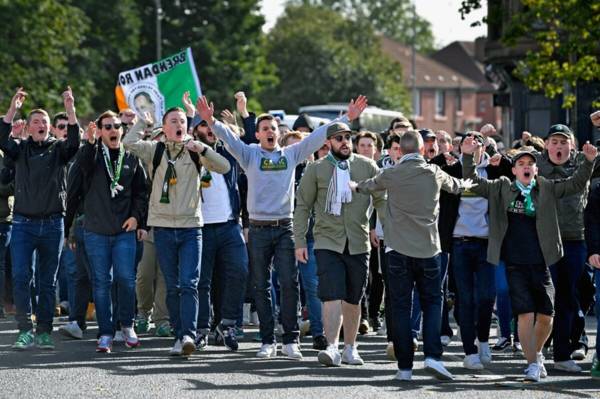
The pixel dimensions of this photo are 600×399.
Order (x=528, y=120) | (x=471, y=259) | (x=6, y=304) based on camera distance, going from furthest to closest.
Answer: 1. (x=528, y=120)
2. (x=6, y=304)
3. (x=471, y=259)

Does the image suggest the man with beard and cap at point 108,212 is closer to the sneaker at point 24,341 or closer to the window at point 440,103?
the sneaker at point 24,341

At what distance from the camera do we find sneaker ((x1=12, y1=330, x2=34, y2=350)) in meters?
13.5

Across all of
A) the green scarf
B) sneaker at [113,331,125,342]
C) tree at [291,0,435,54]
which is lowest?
sneaker at [113,331,125,342]

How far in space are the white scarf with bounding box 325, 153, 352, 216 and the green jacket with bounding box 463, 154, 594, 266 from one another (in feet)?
3.30

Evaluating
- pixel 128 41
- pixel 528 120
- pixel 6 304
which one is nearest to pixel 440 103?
pixel 128 41

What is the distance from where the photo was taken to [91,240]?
13.4 m

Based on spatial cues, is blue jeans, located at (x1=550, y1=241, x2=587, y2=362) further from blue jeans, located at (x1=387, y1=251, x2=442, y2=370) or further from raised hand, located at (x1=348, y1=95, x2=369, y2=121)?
raised hand, located at (x1=348, y1=95, x2=369, y2=121)

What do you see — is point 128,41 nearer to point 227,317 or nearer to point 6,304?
point 6,304

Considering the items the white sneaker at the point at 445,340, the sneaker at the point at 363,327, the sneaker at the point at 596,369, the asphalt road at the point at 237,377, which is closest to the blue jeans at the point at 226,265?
the asphalt road at the point at 237,377

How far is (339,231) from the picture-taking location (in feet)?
41.4

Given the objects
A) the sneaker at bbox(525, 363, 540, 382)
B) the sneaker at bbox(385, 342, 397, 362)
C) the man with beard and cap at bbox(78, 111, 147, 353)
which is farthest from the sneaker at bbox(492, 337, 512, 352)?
the man with beard and cap at bbox(78, 111, 147, 353)

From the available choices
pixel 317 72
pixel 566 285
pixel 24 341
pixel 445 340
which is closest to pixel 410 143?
pixel 566 285

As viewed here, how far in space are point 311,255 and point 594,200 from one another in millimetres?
3009

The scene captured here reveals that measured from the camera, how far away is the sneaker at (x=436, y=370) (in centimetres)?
1156
